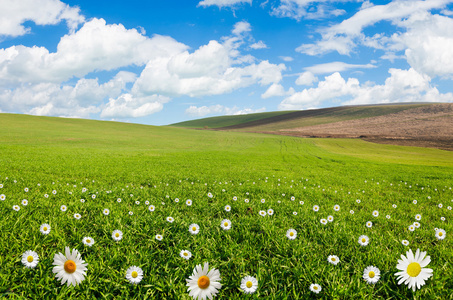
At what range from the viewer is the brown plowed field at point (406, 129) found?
192 feet

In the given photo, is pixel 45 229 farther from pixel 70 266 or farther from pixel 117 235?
pixel 70 266

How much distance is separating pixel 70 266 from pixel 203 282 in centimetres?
132

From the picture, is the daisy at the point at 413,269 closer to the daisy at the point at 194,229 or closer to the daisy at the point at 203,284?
the daisy at the point at 203,284

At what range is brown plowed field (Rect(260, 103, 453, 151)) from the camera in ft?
192

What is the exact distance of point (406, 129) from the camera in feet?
249

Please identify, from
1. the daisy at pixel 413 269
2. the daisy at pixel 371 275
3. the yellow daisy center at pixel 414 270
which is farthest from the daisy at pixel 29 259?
the yellow daisy center at pixel 414 270

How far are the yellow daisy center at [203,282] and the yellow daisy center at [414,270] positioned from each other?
2052mm

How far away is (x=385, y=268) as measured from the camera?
2979 millimetres

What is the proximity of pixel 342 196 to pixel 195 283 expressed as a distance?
7.69 metres

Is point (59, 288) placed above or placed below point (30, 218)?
below

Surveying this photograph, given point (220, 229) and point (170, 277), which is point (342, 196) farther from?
point (170, 277)

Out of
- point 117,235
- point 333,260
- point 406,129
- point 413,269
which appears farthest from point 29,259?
point 406,129

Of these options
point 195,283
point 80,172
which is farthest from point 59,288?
point 80,172

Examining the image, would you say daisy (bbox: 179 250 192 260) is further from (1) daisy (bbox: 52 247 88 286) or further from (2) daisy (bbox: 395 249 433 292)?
(2) daisy (bbox: 395 249 433 292)
